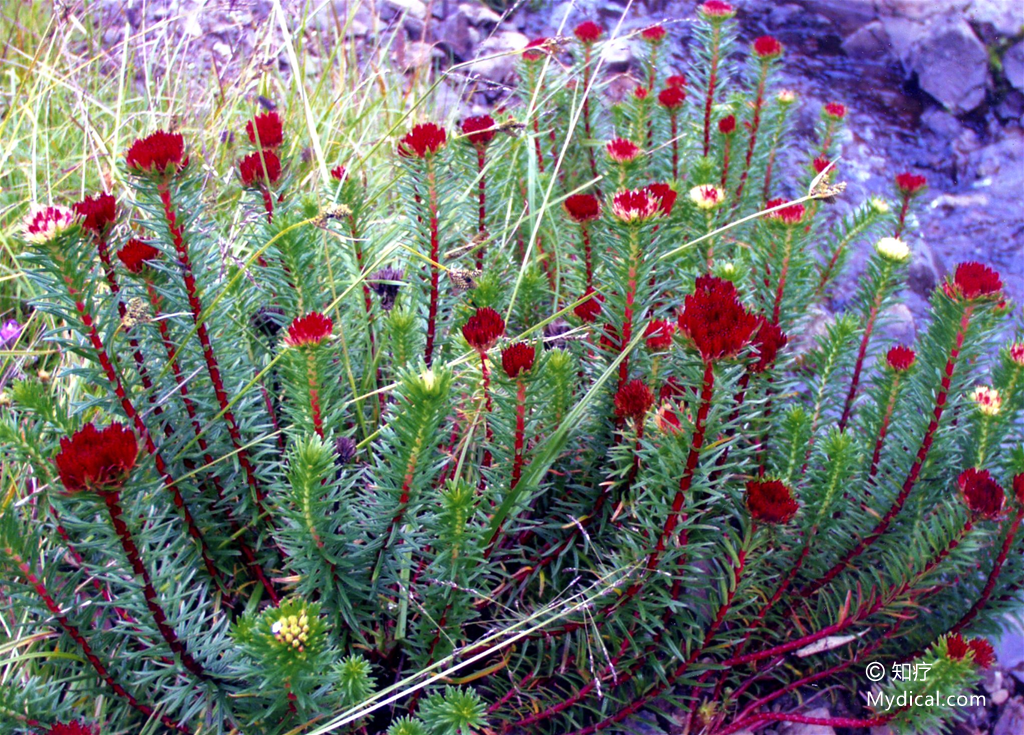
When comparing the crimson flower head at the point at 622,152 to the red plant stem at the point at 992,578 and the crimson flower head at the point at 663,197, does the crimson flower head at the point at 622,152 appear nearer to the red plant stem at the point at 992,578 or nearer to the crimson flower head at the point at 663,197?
the crimson flower head at the point at 663,197

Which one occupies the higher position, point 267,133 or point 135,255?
point 267,133

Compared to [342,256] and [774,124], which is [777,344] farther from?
[774,124]

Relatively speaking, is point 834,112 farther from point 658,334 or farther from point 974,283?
point 658,334

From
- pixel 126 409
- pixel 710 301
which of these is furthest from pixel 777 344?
pixel 126 409

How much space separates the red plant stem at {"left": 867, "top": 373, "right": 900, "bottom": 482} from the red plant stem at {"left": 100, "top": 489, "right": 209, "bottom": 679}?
1.56m

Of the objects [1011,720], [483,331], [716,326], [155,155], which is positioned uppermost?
[155,155]

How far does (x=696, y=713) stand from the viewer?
Result: 5.51 ft

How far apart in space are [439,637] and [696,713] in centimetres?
65

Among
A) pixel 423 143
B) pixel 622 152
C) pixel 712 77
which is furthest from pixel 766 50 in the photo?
pixel 423 143

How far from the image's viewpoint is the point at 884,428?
182cm

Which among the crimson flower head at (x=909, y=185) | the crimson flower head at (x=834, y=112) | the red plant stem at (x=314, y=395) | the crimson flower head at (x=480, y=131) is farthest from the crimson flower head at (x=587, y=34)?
the red plant stem at (x=314, y=395)

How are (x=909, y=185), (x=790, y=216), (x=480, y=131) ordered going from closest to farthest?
(x=480, y=131) < (x=790, y=216) < (x=909, y=185)

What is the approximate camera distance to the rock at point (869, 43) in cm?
526

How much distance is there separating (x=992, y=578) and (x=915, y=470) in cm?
27
